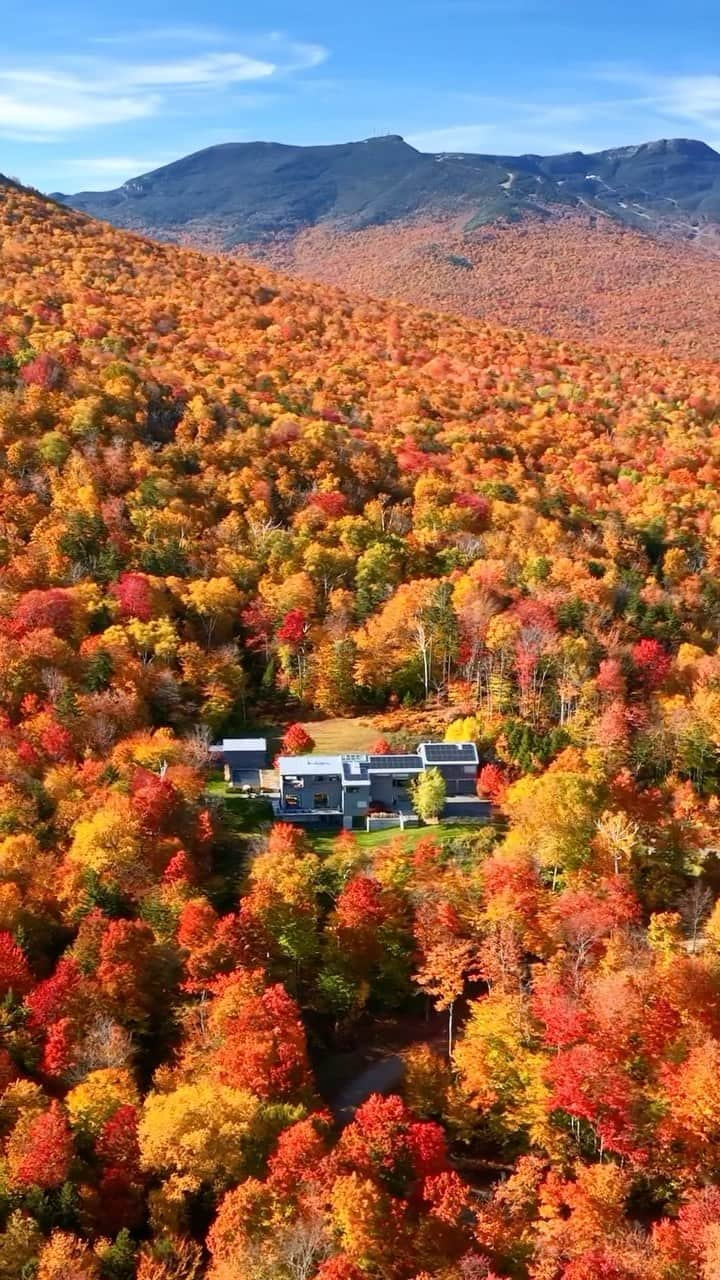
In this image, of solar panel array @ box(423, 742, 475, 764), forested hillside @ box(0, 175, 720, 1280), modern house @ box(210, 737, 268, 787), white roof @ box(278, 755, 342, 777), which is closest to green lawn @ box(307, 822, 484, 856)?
forested hillside @ box(0, 175, 720, 1280)

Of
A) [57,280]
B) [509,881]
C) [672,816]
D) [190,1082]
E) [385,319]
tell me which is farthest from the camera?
[385,319]

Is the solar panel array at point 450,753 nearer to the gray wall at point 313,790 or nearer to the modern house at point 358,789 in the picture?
the modern house at point 358,789

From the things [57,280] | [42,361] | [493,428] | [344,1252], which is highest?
[57,280]

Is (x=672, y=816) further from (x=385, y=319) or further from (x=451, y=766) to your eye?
(x=385, y=319)

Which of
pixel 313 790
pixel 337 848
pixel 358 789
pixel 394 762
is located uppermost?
pixel 394 762

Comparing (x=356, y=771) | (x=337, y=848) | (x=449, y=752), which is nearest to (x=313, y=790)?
(x=356, y=771)

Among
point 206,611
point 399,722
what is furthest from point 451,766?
point 206,611

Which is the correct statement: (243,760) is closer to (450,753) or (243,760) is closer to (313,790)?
(313,790)

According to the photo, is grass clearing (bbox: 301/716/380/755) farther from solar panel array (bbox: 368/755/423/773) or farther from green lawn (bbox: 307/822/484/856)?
green lawn (bbox: 307/822/484/856)
